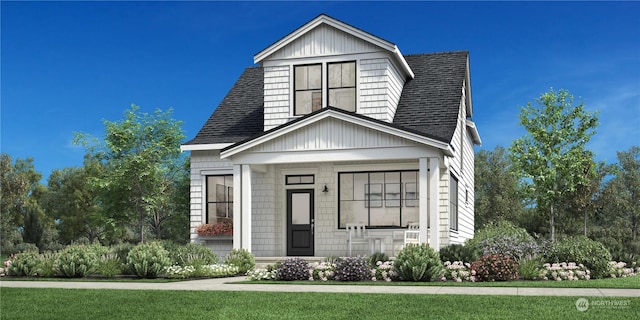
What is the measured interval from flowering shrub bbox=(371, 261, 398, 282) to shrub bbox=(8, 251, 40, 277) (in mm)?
9118

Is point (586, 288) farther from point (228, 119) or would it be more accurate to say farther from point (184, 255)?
point (228, 119)

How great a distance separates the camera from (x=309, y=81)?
73.0 ft

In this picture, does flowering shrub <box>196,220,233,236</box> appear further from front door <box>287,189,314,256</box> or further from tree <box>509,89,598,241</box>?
tree <box>509,89,598,241</box>

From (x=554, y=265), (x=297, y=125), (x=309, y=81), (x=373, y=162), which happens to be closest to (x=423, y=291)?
(x=554, y=265)

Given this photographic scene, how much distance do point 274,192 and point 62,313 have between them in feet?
39.5

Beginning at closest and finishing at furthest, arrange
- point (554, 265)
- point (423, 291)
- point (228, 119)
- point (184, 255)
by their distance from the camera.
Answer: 1. point (423, 291)
2. point (554, 265)
3. point (184, 255)
4. point (228, 119)

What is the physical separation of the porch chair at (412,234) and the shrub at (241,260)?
4.37 m

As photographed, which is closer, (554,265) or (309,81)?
(554,265)

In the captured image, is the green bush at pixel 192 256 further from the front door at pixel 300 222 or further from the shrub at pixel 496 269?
the shrub at pixel 496 269

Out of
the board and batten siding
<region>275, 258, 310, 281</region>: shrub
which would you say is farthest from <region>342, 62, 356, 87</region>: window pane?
<region>275, 258, 310, 281</region>: shrub

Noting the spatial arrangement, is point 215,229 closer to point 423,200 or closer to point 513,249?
point 423,200

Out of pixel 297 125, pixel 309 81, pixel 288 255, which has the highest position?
pixel 309 81

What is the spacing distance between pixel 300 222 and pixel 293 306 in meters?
11.7

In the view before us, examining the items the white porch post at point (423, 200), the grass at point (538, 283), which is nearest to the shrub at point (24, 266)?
the grass at point (538, 283)
